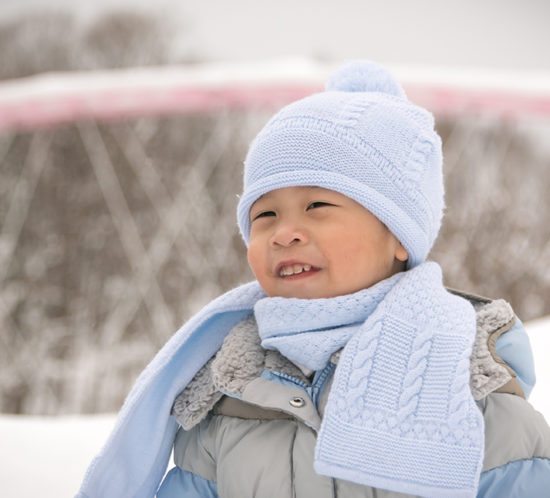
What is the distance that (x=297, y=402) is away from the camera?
96cm

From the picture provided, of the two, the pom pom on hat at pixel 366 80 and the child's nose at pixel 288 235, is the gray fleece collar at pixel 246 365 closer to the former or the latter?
the child's nose at pixel 288 235

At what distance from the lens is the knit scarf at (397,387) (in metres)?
0.86

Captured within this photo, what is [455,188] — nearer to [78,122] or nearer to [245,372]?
[78,122]

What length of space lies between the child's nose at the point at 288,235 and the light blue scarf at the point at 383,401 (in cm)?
8

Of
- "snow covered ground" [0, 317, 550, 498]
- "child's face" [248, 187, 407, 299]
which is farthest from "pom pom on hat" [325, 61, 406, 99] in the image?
"snow covered ground" [0, 317, 550, 498]

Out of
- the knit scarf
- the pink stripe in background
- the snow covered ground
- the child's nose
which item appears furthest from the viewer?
the pink stripe in background

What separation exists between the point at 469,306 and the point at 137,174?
2.87 metres

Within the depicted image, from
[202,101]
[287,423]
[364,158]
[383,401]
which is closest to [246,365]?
[287,423]

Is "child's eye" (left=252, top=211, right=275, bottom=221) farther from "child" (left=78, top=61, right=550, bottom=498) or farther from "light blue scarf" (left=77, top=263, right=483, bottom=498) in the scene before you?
"light blue scarf" (left=77, top=263, right=483, bottom=498)

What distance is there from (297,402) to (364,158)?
1.14ft

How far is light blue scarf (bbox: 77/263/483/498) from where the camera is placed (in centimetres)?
86

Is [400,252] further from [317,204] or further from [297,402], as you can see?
[297,402]

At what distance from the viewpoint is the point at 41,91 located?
337 centimetres

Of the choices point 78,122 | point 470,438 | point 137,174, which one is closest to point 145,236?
point 137,174
